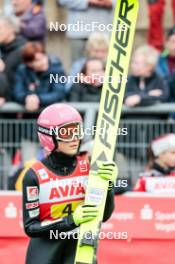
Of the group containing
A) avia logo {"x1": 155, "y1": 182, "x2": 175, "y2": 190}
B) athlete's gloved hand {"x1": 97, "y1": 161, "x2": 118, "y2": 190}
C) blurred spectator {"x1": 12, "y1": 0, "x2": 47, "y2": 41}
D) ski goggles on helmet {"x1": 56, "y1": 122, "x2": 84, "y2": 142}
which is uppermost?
blurred spectator {"x1": 12, "y1": 0, "x2": 47, "y2": 41}

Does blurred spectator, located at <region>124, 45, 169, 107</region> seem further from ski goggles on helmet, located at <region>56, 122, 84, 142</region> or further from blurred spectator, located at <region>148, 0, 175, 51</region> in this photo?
ski goggles on helmet, located at <region>56, 122, 84, 142</region>

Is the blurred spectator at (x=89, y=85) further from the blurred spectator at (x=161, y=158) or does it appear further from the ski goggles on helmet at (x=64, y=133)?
the ski goggles on helmet at (x=64, y=133)

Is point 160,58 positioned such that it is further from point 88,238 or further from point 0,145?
point 88,238

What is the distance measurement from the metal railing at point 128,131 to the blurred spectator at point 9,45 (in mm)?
539

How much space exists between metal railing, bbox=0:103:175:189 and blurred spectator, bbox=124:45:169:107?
0.12 m

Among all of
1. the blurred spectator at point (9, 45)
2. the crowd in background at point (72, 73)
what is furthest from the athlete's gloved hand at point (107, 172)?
the blurred spectator at point (9, 45)

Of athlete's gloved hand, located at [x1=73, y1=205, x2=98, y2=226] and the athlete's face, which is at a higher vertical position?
the athlete's face

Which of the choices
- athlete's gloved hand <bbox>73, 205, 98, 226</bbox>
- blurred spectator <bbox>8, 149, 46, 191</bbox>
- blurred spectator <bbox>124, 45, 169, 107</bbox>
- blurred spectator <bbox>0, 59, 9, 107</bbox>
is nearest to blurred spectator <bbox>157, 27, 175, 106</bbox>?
blurred spectator <bbox>124, 45, 169, 107</bbox>

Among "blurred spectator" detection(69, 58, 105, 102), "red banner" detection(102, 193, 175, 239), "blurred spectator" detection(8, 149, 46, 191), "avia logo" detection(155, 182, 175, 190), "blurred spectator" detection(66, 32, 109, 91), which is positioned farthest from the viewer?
"blurred spectator" detection(66, 32, 109, 91)

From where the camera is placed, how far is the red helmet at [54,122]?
279 inches

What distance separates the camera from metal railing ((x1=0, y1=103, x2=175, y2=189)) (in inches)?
406

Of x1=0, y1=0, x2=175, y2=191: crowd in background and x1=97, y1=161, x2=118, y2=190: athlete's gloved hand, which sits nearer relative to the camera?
x1=97, y1=161, x2=118, y2=190: athlete's gloved hand

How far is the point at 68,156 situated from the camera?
7156 mm

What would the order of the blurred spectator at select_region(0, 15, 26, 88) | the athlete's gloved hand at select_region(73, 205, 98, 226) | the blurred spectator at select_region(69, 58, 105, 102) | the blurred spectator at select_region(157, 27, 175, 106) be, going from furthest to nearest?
the blurred spectator at select_region(157, 27, 175, 106) → the blurred spectator at select_region(0, 15, 26, 88) → the blurred spectator at select_region(69, 58, 105, 102) → the athlete's gloved hand at select_region(73, 205, 98, 226)
